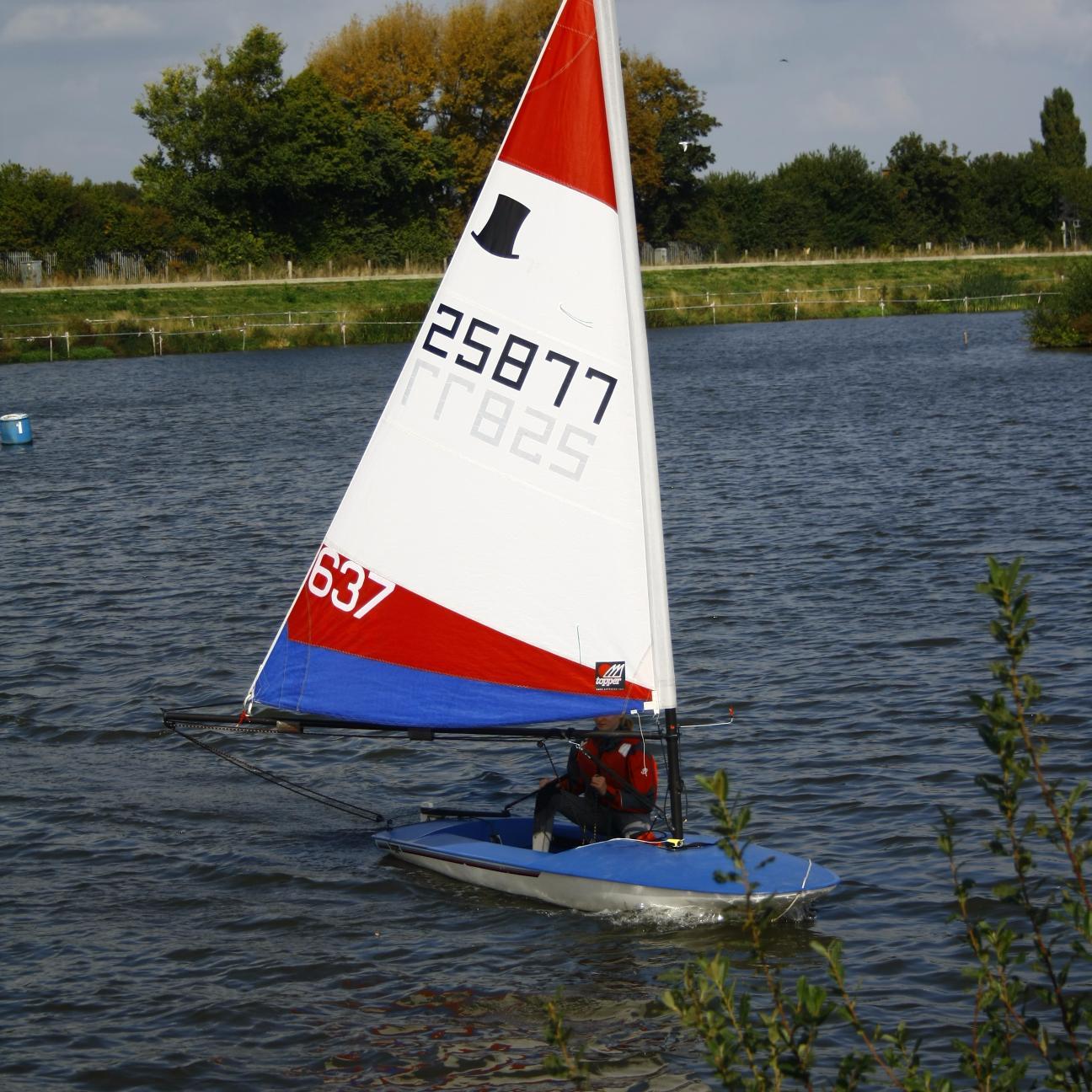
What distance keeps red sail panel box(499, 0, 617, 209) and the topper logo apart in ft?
9.29

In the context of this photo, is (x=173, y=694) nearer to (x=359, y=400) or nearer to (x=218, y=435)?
(x=218, y=435)

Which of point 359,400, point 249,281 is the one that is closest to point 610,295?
point 359,400

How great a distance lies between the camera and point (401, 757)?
13930mm

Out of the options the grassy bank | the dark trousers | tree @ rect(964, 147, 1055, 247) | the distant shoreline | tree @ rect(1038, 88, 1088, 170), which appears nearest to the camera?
the dark trousers

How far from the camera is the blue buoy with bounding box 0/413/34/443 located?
35.2 meters

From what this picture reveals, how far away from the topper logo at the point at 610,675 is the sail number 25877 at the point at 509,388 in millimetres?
1205

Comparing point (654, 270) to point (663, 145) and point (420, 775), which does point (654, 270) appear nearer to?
point (663, 145)

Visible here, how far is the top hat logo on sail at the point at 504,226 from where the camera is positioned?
9.34 m

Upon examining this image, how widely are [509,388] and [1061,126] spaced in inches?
5245

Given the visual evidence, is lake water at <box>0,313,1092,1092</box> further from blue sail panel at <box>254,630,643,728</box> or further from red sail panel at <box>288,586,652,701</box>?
red sail panel at <box>288,586,652,701</box>

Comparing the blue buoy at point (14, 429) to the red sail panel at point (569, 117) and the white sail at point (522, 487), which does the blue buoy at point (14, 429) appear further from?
the red sail panel at point (569, 117)

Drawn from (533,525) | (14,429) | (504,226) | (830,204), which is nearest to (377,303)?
(14,429)

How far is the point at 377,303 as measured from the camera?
6969 centimetres

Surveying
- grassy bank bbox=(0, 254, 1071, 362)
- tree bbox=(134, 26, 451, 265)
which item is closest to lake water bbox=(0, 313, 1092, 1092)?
grassy bank bbox=(0, 254, 1071, 362)
